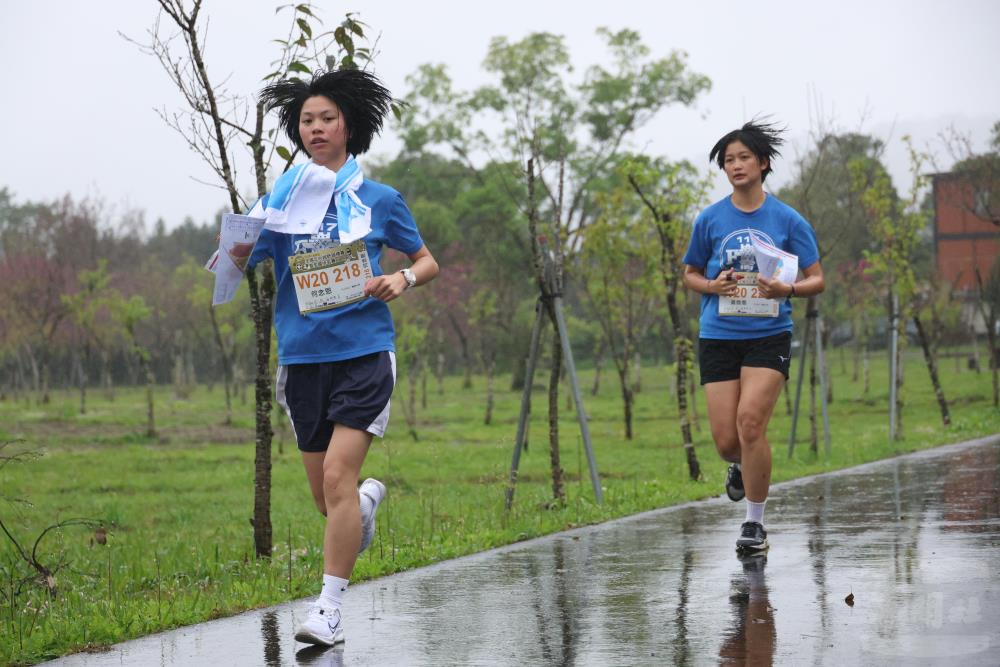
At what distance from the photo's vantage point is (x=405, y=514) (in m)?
14.3

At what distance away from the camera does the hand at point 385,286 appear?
5215mm

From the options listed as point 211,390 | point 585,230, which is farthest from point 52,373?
point 585,230

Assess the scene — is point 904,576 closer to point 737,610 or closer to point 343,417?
point 737,610

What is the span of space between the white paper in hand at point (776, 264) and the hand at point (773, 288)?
0.02 m

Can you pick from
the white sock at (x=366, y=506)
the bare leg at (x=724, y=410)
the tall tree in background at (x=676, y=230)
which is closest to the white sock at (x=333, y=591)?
the white sock at (x=366, y=506)

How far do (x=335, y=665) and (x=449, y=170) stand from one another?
180ft

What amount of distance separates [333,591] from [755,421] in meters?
2.88

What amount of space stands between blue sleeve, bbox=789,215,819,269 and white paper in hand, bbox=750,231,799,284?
0.45 feet

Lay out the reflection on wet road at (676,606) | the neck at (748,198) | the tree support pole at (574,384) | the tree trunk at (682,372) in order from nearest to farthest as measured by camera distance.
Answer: the reflection on wet road at (676,606) < the neck at (748,198) < the tree support pole at (574,384) < the tree trunk at (682,372)

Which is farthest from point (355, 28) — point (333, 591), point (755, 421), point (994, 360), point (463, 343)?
point (463, 343)

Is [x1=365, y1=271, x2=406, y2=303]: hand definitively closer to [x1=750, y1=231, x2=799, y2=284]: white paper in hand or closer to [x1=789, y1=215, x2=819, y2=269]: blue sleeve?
[x1=750, y1=231, x2=799, y2=284]: white paper in hand

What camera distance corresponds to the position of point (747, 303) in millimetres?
7230

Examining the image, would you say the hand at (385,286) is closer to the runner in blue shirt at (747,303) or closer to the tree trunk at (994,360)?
the runner in blue shirt at (747,303)

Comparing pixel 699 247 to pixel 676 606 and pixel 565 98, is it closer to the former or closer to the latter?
pixel 676 606
